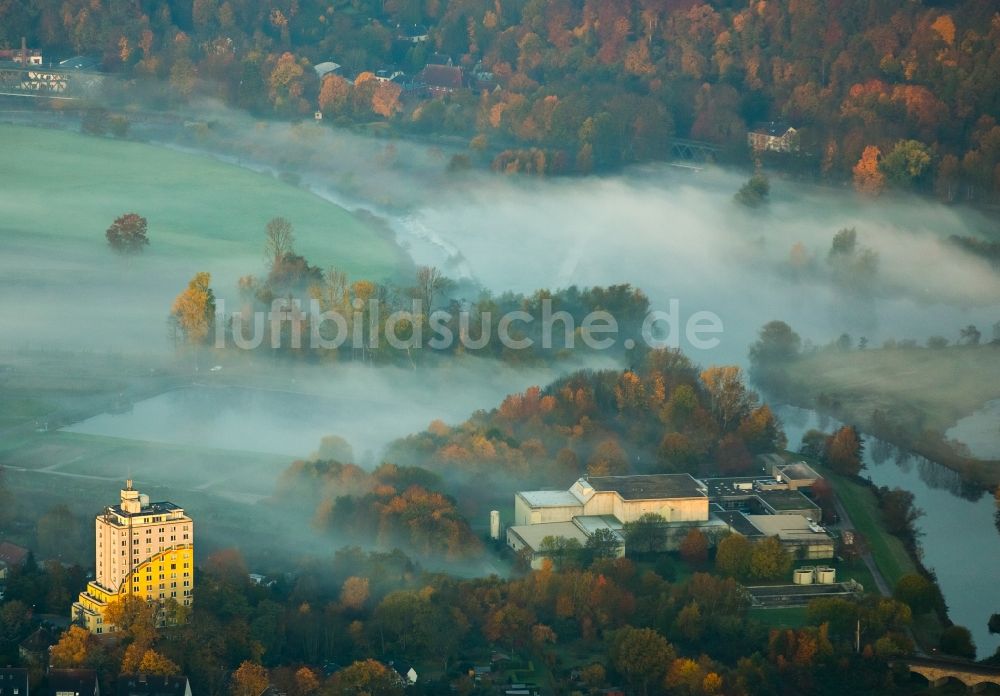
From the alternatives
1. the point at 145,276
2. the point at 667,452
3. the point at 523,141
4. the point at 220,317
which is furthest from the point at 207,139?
the point at 667,452

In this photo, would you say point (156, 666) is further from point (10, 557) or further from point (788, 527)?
point (788, 527)

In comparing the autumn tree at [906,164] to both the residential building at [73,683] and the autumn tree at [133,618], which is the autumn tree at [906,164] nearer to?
the autumn tree at [133,618]

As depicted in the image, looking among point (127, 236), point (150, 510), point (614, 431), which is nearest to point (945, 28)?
point (127, 236)

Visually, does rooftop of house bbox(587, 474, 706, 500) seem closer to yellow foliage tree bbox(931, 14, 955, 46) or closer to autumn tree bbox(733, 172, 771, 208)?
autumn tree bbox(733, 172, 771, 208)

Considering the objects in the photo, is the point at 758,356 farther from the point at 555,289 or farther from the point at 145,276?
the point at 145,276

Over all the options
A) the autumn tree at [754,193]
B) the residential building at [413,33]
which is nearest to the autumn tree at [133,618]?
the autumn tree at [754,193]
